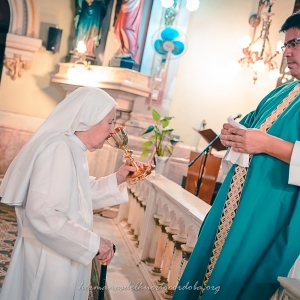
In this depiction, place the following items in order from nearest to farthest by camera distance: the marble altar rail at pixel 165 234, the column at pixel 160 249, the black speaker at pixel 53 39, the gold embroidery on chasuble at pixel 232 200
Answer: the gold embroidery on chasuble at pixel 232 200, the marble altar rail at pixel 165 234, the column at pixel 160 249, the black speaker at pixel 53 39

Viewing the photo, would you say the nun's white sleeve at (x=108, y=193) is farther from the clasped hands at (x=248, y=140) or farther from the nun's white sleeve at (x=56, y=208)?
the clasped hands at (x=248, y=140)

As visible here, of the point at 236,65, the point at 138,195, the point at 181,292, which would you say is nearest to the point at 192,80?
the point at 236,65

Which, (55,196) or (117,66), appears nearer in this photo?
(55,196)

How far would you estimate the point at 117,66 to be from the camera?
23.7 ft

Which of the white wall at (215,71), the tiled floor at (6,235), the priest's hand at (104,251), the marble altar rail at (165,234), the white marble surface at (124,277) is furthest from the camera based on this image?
the white wall at (215,71)

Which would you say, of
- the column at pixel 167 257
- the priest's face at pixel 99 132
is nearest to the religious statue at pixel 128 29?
the column at pixel 167 257

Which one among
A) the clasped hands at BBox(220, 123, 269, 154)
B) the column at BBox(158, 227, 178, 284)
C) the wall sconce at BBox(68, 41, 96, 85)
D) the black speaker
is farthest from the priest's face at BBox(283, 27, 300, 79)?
the black speaker

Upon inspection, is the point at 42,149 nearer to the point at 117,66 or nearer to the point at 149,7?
the point at 117,66

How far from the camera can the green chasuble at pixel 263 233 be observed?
5.91 ft

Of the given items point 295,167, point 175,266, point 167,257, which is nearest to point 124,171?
point 295,167

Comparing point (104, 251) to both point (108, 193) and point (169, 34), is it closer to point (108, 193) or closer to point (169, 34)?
point (108, 193)

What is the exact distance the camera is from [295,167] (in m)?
1.77

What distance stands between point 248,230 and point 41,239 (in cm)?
87

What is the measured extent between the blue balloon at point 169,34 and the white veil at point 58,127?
5.52 meters
